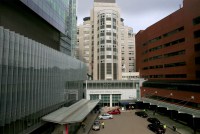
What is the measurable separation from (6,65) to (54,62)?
1655cm

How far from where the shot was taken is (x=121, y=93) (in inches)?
3017

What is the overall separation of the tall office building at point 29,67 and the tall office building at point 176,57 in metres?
24.8

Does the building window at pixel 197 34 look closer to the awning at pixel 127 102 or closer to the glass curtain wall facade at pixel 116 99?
the awning at pixel 127 102

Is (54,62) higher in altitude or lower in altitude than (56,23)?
lower

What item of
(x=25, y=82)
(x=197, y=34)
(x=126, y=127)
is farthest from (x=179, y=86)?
(x=25, y=82)

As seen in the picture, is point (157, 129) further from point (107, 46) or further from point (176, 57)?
point (107, 46)

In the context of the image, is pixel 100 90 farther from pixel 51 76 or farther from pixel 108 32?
pixel 51 76

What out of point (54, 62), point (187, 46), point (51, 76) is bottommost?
point (51, 76)

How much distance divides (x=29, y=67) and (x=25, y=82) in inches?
85.1

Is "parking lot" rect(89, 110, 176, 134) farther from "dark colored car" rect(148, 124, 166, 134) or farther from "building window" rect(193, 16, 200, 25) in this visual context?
"building window" rect(193, 16, 200, 25)

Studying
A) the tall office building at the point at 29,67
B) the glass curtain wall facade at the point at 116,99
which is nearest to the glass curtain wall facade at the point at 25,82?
the tall office building at the point at 29,67

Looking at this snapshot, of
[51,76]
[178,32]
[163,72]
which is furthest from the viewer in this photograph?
[163,72]

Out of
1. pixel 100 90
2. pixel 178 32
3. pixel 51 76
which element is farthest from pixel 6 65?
→ pixel 100 90

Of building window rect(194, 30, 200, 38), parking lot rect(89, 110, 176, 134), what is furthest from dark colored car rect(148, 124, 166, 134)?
building window rect(194, 30, 200, 38)
